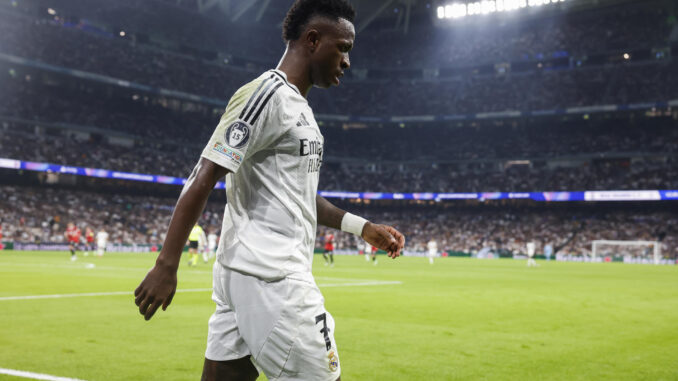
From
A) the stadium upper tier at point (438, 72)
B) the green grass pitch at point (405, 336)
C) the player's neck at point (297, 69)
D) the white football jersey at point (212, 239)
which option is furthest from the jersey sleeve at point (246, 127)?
the stadium upper tier at point (438, 72)

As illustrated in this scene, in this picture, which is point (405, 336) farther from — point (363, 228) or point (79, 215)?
point (79, 215)

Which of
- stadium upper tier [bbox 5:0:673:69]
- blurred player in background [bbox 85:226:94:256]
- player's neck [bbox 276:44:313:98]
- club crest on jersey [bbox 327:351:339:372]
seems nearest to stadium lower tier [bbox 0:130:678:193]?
blurred player in background [bbox 85:226:94:256]

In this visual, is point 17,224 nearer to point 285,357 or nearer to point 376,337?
point 376,337

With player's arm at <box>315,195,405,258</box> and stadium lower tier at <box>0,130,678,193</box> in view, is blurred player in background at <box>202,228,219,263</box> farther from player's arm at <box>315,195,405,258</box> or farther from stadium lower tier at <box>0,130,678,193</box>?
player's arm at <box>315,195,405,258</box>

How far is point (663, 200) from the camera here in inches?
2240

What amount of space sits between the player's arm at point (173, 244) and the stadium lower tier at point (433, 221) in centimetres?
4526

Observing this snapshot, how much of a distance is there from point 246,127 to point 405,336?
6.69 m

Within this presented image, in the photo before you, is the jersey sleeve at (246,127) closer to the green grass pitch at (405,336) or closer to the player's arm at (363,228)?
the player's arm at (363,228)

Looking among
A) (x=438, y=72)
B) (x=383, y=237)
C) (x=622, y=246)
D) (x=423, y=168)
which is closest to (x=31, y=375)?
(x=383, y=237)

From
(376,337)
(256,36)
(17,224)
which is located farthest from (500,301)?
(256,36)

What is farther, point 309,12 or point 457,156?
point 457,156

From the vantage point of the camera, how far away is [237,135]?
251 cm

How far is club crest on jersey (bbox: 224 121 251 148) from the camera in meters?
2.50

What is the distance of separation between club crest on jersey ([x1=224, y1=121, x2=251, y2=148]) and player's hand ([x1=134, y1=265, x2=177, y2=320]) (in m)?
0.60
